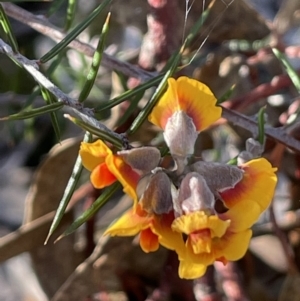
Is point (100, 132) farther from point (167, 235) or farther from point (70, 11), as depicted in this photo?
point (70, 11)

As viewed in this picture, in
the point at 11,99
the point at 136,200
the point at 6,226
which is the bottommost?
the point at 6,226

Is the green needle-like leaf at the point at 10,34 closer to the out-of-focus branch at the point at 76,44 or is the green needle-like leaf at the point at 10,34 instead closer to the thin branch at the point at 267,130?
the out-of-focus branch at the point at 76,44

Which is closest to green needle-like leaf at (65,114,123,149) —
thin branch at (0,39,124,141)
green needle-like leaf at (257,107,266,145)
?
thin branch at (0,39,124,141)

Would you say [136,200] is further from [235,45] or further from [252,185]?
[235,45]

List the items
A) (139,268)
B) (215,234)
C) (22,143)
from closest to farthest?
(215,234) → (139,268) → (22,143)

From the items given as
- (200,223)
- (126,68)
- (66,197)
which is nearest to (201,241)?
(200,223)

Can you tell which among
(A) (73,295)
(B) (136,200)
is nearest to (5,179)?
(A) (73,295)

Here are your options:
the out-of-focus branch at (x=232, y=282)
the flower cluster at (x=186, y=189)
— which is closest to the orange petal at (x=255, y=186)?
the flower cluster at (x=186, y=189)
